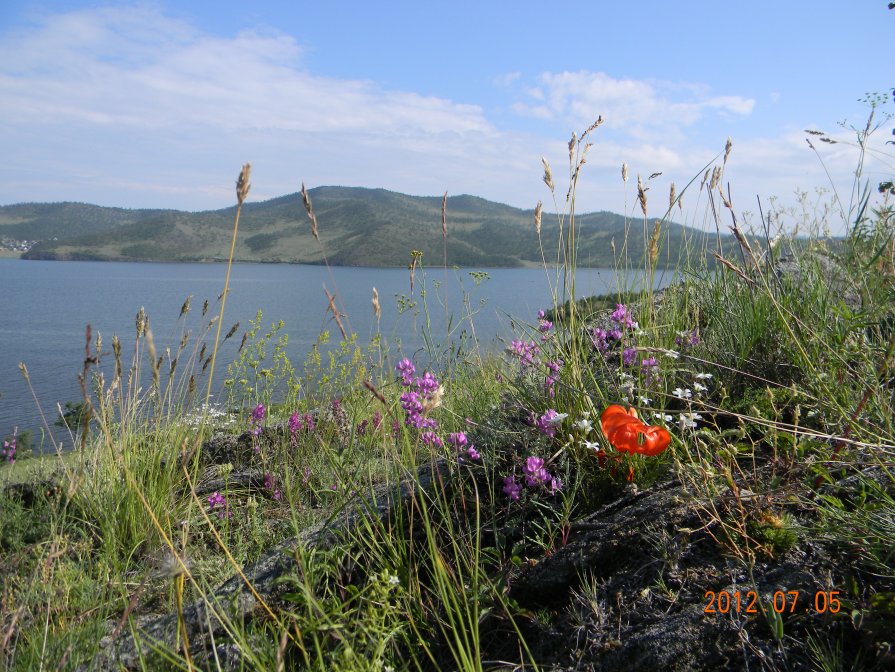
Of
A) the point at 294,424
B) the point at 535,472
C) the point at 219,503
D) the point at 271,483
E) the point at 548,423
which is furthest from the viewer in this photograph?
the point at 294,424

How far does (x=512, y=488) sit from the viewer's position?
200cm

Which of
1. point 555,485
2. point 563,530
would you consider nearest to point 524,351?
point 555,485

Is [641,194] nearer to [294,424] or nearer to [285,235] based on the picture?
[294,424]

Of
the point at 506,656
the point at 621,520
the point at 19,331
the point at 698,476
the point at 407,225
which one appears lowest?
the point at 19,331

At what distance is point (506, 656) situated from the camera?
1.62 m

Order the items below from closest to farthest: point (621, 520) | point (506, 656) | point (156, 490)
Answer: point (506, 656) → point (621, 520) → point (156, 490)

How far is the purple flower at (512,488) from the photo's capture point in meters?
2.00

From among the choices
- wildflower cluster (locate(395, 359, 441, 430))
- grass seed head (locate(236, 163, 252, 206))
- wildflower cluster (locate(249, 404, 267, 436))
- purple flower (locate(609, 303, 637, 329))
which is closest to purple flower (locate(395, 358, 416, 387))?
wildflower cluster (locate(395, 359, 441, 430))

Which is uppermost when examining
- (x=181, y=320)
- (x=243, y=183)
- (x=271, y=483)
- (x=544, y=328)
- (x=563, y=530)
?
(x=243, y=183)

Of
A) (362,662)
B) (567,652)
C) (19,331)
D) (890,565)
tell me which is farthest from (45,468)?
(19,331)

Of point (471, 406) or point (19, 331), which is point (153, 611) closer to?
point (471, 406)

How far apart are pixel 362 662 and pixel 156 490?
2214 mm
